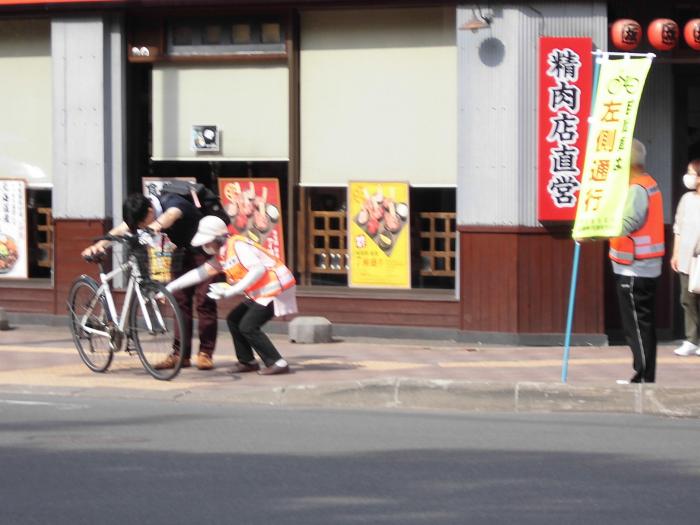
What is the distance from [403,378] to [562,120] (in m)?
4.33

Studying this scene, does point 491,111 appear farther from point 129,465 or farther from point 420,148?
point 129,465

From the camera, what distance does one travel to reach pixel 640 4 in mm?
14133

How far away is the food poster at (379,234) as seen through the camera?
1431 cm

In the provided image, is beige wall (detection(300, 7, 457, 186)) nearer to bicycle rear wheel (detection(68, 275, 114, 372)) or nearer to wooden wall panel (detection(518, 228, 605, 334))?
wooden wall panel (detection(518, 228, 605, 334))

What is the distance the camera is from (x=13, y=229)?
15.6 metres

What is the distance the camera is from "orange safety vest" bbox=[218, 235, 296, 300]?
10.8 meters

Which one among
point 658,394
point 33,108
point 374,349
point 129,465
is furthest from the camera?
point 33,108

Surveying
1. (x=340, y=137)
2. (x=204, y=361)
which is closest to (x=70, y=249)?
(x=340, y=137)

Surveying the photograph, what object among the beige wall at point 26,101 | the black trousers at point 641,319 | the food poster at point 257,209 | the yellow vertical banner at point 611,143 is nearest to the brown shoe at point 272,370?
the yellow vertical banner at point 611,143

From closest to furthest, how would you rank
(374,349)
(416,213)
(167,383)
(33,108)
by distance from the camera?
(167,383) < (374,349) < (416,213) < (33,108)

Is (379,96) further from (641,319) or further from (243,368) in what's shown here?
(641,319)

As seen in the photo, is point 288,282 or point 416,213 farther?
point 416,213

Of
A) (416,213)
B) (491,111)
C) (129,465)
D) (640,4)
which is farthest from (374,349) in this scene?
(129,465)

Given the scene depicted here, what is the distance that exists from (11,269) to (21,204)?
0.76 meters
